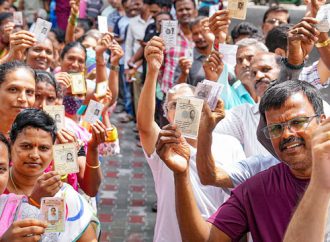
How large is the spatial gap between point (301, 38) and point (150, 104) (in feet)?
2.88

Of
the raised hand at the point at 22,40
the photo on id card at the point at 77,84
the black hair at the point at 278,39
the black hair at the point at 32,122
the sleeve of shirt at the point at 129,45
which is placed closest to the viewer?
the black hair at the point at 32,122

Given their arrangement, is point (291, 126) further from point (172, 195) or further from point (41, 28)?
point (41, 28)

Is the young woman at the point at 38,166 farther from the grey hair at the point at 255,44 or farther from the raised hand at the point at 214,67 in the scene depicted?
the grey hair at the point at 255,44

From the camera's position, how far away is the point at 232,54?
4316 mm

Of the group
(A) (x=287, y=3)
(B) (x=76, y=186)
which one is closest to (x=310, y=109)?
(B) (x=76, y=186)

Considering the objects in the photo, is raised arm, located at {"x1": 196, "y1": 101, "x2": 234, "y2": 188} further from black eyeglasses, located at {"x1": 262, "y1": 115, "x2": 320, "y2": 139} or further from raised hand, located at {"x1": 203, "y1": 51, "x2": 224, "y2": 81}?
raised hand, located at {"x1": 203, "y1": 51, "x2": 224, "y2": 81}

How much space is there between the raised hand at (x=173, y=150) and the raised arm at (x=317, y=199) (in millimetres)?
854

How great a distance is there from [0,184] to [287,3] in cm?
1036

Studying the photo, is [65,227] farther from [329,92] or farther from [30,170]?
[329,92]

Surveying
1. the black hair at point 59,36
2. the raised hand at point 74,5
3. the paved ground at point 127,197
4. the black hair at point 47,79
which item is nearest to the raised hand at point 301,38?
the black hair at point 47,79

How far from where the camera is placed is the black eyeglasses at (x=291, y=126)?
2.77 m

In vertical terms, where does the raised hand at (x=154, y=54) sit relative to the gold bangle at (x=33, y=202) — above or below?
above

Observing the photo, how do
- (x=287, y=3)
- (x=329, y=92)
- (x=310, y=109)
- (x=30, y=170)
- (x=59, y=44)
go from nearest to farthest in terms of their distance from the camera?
(x=310, y=109) → (x=30, y=170) → (x=329, y=92) → (x=59, y=44) → (x=287, y=3)

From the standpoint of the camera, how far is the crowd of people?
8.96ft
